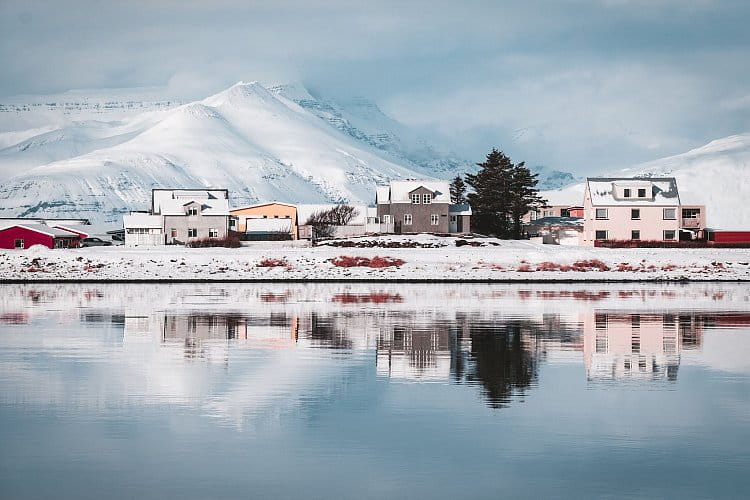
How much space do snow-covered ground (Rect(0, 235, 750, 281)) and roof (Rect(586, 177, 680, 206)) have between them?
2339cm

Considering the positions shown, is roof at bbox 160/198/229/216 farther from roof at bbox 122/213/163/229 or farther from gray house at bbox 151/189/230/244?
roof at bbox 122/213/163/229

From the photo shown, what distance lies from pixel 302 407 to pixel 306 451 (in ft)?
10.5

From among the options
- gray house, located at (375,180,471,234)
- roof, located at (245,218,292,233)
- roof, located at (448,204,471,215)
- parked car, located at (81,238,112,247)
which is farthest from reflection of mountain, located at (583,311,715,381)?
parked car, located at (81,238,112,247)

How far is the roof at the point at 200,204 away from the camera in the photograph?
377ft

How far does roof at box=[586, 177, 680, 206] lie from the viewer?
338 feet

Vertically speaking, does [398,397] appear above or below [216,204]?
below

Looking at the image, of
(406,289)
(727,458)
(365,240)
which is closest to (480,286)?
(406,289)

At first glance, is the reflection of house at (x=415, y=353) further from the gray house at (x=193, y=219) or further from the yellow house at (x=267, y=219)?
the yellow house at (x=267, y=219)

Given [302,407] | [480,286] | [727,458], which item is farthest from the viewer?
[480,286]

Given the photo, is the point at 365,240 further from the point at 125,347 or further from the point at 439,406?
the point at 439,406

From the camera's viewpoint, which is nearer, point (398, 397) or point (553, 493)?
point (553, 493)

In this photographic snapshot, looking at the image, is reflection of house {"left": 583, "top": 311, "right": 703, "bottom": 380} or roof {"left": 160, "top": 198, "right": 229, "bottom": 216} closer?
reflection of house {"left": 583, "top": 311, "right": 703, "bottom": 380}

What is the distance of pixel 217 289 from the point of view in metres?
55.8

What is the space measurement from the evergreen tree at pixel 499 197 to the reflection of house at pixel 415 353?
7891 centimetres
